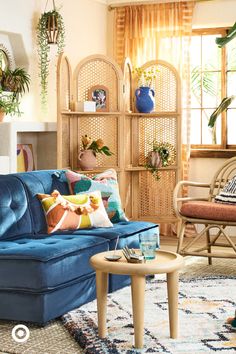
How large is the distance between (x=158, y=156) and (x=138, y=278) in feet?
12.5

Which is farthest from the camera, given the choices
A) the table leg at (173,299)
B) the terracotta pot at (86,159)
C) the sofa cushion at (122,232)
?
the terracotta pot at (86,159)

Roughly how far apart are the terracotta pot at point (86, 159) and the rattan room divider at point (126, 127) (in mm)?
96

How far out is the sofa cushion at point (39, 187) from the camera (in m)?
5.28

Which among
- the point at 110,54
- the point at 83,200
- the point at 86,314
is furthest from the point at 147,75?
the point at 86,314

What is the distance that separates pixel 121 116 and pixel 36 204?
2410 millimetres

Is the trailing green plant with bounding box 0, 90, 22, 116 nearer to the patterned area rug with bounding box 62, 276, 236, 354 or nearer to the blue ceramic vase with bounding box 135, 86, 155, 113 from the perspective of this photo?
the blue ceramic vase with bounding box 135, 86, 155, 113

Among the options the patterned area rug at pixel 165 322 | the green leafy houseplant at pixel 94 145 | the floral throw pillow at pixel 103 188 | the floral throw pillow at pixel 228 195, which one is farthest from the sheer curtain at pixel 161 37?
the patterned area rug at pixel 165 322

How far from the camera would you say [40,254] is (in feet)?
14.4

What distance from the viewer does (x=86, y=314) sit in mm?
4645

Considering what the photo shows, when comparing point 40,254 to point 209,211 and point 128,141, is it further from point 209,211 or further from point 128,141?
point 128,141

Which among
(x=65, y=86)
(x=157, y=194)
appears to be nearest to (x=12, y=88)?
(x=65, y=86)

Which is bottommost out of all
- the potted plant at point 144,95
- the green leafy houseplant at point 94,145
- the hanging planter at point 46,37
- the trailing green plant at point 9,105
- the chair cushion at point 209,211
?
the chair cushion at point 209,211

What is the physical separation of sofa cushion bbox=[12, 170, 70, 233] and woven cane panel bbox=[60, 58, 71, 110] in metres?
1.59

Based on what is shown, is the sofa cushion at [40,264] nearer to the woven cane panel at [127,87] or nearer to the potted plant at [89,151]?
the potted plant at [89,151]
